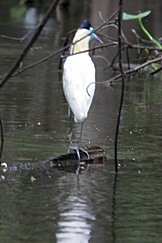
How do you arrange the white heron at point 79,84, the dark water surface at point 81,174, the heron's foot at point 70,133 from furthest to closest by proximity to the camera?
the heron's foot at point 70,133, the white heron at point 79,84, the dark water surface at point 81,174

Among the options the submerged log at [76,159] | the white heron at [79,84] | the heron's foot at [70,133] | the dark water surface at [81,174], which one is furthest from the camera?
the heron's foot at [70,133]

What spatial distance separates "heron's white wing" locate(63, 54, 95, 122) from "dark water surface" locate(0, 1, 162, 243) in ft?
1.73

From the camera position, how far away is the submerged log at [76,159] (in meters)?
6.94

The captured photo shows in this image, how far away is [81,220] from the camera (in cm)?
513

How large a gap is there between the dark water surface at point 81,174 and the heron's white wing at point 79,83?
53 cm

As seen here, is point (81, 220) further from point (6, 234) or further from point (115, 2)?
point (115, 2)

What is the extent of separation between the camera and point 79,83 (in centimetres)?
765

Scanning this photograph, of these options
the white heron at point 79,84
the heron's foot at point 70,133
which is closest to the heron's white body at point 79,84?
the white heron at point 79,84

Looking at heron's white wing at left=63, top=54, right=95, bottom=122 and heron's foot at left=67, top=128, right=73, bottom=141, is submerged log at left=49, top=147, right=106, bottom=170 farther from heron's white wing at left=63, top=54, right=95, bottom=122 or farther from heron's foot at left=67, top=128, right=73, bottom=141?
heron's foot at left=67, top=128, right=73, bottom=141

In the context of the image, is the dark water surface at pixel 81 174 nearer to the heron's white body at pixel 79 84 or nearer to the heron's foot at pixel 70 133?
the heron's foot at pixel 70 133

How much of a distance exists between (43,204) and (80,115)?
205cm

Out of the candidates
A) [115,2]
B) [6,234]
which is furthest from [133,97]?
[115,2]

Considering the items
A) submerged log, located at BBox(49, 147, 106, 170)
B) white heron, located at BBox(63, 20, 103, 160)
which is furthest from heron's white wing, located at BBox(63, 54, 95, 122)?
submerged log, located at BBox(49, 147, 106, 170)

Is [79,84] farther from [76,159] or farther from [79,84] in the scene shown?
[76,159]
